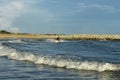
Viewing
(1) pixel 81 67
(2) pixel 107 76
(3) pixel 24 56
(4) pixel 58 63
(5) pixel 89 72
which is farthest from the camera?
(3) pixel 24 56

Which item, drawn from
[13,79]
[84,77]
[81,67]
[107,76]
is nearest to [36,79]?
[13,79]

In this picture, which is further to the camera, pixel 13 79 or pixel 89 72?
pixel 89 72

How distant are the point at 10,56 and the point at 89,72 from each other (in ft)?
26.3

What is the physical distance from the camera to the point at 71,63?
16.8 meters

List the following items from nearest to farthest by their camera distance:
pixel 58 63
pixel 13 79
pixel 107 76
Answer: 1. pixel 13 79
2. pixel 107 76
3. pixel 58 63

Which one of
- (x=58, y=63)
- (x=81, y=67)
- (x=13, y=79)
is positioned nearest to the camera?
(x=13, y=79)

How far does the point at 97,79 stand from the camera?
12742 millimetres

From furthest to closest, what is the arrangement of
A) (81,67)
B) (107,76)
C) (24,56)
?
(24,56) < (81,67) < (107,76)

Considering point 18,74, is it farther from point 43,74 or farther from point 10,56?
point 10,56

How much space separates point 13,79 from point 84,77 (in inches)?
94.6

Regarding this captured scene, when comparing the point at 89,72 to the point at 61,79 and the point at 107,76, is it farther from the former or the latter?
the point at 61,79

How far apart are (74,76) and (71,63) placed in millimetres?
3392

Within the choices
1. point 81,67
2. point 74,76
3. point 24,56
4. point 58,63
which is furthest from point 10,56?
point 74,76

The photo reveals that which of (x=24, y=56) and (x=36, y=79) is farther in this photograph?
(x=24, y=56)
